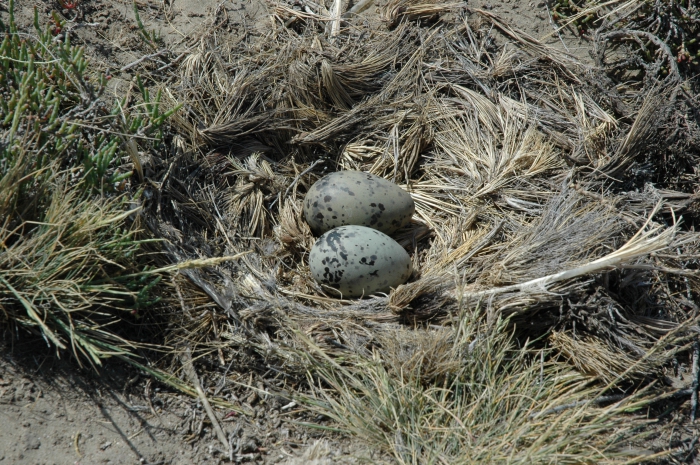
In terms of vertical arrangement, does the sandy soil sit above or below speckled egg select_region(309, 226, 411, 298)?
below

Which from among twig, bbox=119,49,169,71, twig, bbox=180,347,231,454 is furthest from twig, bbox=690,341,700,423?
twig, bbox=119,49,169,71

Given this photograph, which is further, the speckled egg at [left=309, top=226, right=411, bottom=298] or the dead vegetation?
the speckled egg at [left=309, top=226, right=411, bottom=298]

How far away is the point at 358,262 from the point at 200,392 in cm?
101

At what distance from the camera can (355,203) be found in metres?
3.26

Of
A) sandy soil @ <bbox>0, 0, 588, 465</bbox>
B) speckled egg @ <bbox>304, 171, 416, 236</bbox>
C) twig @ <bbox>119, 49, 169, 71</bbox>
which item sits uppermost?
twig @ <bbox>119, 49, 169, 71</bbox>

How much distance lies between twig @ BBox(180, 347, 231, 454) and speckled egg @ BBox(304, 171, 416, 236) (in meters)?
1.06

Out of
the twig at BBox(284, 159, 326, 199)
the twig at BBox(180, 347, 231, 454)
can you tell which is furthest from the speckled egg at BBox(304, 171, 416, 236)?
the twig at BBox(180, 347, 231, 454)

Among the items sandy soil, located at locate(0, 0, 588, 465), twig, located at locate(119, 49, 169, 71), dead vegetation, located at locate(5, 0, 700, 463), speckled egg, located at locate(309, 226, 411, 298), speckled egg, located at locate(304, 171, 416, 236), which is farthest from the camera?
twig, located at locate(119, 49, 169, 71)

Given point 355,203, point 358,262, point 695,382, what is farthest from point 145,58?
point 695,382

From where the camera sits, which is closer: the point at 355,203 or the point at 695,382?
the point at 695,382

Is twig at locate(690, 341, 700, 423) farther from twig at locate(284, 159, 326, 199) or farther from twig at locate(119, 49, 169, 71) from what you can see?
twig at locate(119, 49, 169, 71)

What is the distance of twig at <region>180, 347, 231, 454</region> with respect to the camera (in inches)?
104

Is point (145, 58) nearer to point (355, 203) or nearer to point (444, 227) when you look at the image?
point (355, 203)

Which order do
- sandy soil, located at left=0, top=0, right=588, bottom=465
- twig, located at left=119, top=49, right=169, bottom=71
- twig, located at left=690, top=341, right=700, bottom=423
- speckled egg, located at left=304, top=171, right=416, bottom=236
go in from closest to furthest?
sandy soil, located at left=0, top=0, right=588, bottom=465 < twig, located at left=690, top=341, right=700, bottom=423 < speckled egg, located at left=304, top=171, right=416, bottom=236 < twig, located at left=119, top=49, right=169, bottom=71
